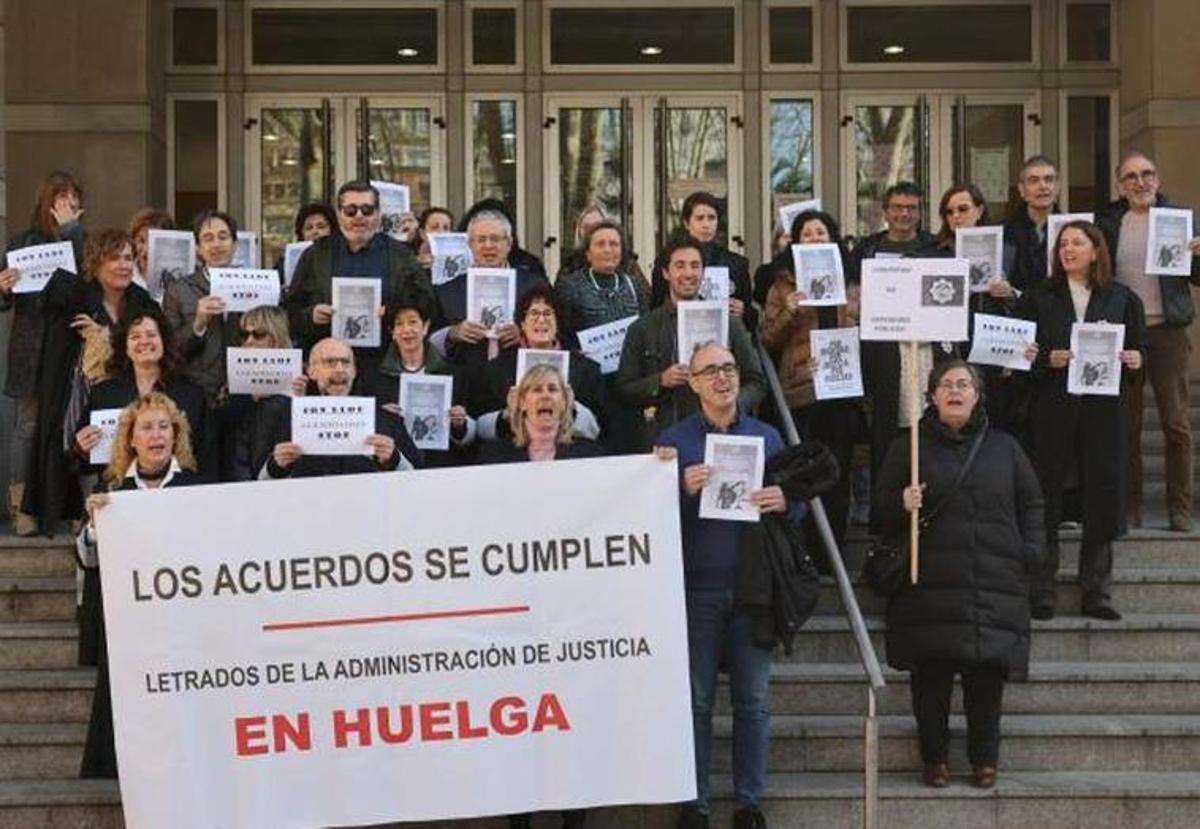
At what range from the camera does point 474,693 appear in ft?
25.4

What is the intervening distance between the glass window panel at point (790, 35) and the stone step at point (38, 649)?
443 inches

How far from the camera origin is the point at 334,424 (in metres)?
7.93

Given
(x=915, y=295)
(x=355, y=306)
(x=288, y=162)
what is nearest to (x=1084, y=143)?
(x=288, y=162)

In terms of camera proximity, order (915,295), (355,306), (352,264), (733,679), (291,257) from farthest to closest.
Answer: (291,257)
(352,264)
(355,306)
(915,295)
(733,679)

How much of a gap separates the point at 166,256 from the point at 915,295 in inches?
159

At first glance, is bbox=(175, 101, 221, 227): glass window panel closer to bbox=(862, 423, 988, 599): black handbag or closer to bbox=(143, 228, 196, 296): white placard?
bbox=(143, 228, 196, 296): white placard

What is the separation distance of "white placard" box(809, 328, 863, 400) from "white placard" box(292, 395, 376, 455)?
276cm

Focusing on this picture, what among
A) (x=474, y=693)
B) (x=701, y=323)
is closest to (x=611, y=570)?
(x=474, y=693)

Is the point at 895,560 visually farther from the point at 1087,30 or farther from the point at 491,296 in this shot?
the point at 1087,30

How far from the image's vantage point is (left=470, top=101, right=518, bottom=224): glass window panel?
18266mm

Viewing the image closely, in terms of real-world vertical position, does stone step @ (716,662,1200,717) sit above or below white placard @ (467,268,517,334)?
below

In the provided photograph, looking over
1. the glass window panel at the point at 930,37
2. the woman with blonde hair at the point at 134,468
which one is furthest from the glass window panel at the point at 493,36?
the woman with blonde hair at the point at 134,468

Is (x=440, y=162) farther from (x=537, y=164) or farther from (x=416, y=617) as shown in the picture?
(x=416, y=617)

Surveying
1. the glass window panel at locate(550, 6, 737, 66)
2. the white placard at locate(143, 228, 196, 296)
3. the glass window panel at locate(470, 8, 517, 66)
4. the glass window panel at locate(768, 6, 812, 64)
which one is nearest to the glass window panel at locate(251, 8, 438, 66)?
the glass window panel at locate(470, 8, 517, 66)
